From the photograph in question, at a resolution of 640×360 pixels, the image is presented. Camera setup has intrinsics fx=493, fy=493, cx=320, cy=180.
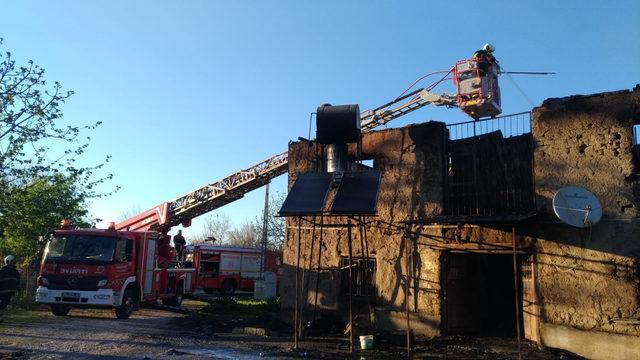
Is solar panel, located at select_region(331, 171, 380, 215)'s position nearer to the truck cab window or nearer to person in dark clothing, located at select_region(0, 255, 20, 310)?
the truck cab window

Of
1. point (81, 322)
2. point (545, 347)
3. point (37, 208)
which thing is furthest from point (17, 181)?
point (545, 347)

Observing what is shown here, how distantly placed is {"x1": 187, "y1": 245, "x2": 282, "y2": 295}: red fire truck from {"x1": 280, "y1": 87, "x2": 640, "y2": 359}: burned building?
16.7 meters

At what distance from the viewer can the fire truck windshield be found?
46.8 ft

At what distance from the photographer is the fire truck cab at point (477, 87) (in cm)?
1717

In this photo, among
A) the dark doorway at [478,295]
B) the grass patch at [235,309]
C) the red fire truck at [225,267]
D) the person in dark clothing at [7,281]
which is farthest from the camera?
the red fire truck at [225,267]

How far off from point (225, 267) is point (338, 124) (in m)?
20.6

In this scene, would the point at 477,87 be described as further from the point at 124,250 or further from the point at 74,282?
the point at 74,282

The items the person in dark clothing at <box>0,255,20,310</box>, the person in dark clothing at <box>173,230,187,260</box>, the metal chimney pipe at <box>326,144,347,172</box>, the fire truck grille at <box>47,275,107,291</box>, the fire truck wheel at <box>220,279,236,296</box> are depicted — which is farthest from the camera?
the fire truck wheel at <box>220,279,236,296</box>

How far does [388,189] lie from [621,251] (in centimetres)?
539

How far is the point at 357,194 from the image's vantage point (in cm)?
1034

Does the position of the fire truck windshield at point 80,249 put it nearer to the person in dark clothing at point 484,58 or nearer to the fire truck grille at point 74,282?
the fire truck grille at point 74,282

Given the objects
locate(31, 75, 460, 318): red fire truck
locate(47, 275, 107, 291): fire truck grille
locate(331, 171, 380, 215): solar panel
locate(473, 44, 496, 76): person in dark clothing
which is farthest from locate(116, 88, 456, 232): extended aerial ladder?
locate(331, 171, 380, 215): solar panel

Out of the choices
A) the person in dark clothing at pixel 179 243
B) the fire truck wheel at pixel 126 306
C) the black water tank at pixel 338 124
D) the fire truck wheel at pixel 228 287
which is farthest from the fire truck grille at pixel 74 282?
the fire truck wheel at pixel 228 287

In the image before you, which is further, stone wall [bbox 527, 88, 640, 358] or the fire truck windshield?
the fire truck windshield
